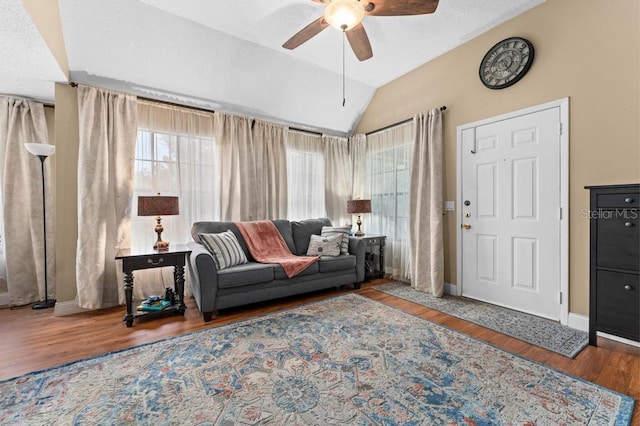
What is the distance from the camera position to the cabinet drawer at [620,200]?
6.24 ft

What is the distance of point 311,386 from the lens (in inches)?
65.7

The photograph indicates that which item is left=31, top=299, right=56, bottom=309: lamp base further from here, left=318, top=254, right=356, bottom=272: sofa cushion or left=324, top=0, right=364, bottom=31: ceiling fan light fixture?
left=324, top=0, right=364, bottom=31: ceiling fan light fixture

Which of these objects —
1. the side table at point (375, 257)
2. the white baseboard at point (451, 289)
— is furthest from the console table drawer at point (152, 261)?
the white baseboard at point (451, 289)

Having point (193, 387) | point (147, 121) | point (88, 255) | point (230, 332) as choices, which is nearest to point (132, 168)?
point (147, 121)

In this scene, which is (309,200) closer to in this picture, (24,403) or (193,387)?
(193,387)

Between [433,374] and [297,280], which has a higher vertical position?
[297,280]

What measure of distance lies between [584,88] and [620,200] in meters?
1.10

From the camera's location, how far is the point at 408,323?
2.55 metres

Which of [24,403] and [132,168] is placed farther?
[132,168]

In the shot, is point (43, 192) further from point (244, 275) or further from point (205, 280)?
point (244, 275)

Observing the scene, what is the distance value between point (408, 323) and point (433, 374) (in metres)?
0.78

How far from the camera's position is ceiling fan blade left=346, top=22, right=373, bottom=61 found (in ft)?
7.23

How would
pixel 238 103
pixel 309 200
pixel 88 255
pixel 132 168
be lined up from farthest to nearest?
pixel 309 200
pixel 238 103
pixel 132 168
pixel 88 255

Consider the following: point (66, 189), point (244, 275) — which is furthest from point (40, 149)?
point (244, 275)
